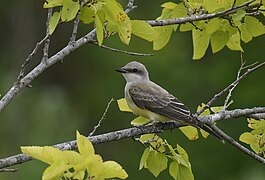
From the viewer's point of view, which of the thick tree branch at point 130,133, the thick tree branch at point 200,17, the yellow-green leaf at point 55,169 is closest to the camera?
the yellow-green leaf at point 55,169

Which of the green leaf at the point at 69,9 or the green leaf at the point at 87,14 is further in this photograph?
the green leaf at the point at 87,14

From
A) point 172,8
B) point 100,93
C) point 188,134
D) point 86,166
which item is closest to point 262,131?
point 188,134

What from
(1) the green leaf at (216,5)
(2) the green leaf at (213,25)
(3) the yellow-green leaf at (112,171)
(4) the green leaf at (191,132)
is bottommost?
(4) the green leaf at (191,132)

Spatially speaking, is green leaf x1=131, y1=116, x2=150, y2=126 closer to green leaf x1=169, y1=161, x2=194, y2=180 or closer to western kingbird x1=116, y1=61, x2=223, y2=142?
western kingbird x1=116, y1=61, x2=223, y2=142

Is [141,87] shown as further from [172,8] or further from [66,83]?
[66,83]

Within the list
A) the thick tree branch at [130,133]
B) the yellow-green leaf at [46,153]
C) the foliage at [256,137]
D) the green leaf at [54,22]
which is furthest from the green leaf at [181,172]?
the yellow-green leaf at [46,153]

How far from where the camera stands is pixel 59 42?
13.9 m

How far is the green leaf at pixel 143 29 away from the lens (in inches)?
148

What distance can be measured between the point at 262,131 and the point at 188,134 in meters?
0.47

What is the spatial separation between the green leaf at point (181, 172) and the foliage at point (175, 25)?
0.66 m

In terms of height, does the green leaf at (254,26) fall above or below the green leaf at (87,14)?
below

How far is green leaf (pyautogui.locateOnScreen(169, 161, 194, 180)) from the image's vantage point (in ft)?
13.0

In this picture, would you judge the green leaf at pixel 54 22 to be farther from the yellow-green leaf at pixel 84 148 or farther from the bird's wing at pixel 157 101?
the bird's wing at pixel 157 101

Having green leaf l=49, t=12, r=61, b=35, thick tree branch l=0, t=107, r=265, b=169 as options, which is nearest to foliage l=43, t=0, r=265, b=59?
green leaf l=49, t=12, r=61, b=35
